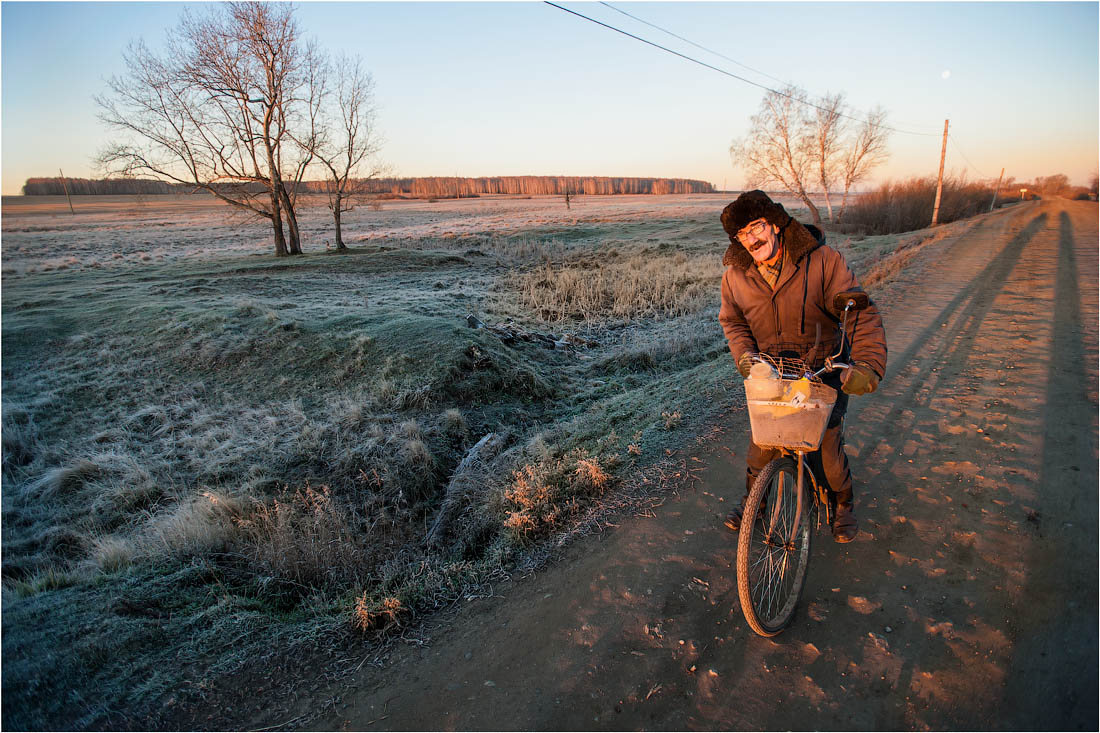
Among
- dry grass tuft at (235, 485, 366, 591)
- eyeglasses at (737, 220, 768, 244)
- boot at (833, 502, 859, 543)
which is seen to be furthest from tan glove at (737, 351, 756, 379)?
dry grass tuft at (235, 485, 366, 591)

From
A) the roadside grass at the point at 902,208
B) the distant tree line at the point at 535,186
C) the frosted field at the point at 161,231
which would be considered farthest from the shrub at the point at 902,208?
the distant tree line at the point at 535,186

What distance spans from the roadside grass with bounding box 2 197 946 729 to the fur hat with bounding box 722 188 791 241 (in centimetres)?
250

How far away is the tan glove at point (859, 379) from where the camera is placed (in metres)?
2.70

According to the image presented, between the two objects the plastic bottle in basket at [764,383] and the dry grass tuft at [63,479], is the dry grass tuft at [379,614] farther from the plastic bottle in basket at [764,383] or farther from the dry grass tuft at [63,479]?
the dry grass tuft at [63,479]

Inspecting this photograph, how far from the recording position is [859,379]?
2705 mm

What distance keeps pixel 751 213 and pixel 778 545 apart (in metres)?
1.88

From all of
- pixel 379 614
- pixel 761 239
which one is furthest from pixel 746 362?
pixel 379 614

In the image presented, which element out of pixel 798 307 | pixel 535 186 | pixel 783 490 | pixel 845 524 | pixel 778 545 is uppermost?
pixel 535 186

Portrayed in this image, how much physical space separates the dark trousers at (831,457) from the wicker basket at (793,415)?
1.92 ft

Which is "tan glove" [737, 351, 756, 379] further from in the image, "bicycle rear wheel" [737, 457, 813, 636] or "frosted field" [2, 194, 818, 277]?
"frosted field" [2, 194, 818, 277]

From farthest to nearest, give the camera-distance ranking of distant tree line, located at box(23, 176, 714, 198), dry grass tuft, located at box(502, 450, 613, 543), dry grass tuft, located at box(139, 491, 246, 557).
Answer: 1. distant tree line, located at box(23, 176, 714, 198)
2. dry grass tuft, located at box(139, 491, 246, 557)
3. dry grass tuft, located at box(502, 450, 613, 543)

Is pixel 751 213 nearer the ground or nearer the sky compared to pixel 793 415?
nearer the sky

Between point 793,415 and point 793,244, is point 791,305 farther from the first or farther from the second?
point 793,415

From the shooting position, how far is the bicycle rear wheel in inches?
113
